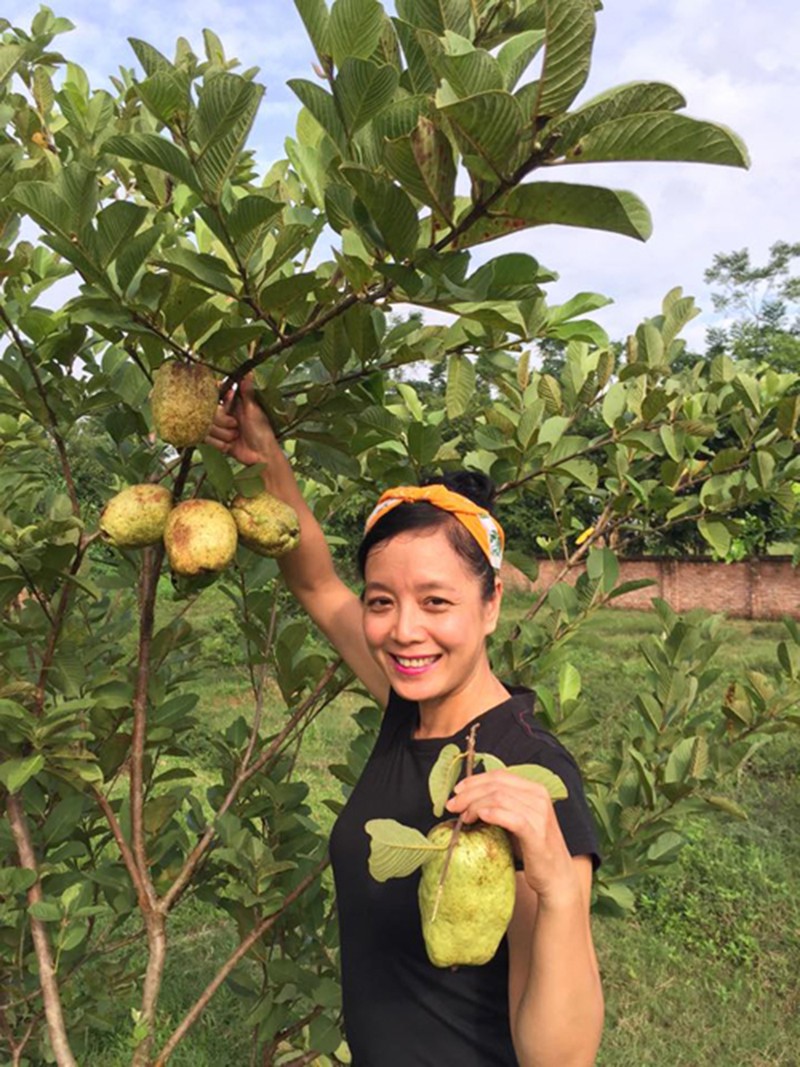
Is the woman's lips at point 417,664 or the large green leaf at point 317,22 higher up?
the large green leaf at point 317,22

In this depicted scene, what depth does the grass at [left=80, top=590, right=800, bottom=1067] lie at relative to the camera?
285 centimetres

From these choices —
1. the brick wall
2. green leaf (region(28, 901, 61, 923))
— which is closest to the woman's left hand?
green leaf (region(28, 901, 61, 923))

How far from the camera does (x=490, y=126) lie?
625mm

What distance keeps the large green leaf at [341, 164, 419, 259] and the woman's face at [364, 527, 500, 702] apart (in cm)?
40

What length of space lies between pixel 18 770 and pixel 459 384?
2.59 ft

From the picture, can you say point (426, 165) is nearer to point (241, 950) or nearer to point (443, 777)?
point (443, 777)

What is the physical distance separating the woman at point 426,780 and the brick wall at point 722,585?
13328 millimetres

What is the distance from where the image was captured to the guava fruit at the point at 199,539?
99 cm

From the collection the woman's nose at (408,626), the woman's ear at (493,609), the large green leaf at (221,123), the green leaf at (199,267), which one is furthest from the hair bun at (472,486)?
the large green leaf at (221,123)

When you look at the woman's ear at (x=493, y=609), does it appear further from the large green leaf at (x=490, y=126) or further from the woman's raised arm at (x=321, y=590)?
the large green leaf at (x=490, y=126)

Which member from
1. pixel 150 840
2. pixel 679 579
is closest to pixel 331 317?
pixel 150 840

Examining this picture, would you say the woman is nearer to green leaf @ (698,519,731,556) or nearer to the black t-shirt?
the black t-shirt

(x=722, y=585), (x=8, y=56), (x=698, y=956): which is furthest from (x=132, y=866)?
(x=722, y=585)

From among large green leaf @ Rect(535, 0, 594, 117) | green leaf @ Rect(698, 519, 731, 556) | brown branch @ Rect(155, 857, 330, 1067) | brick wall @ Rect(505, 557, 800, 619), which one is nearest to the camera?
large green leaf @ Rect(535, 0, 594, 117)
